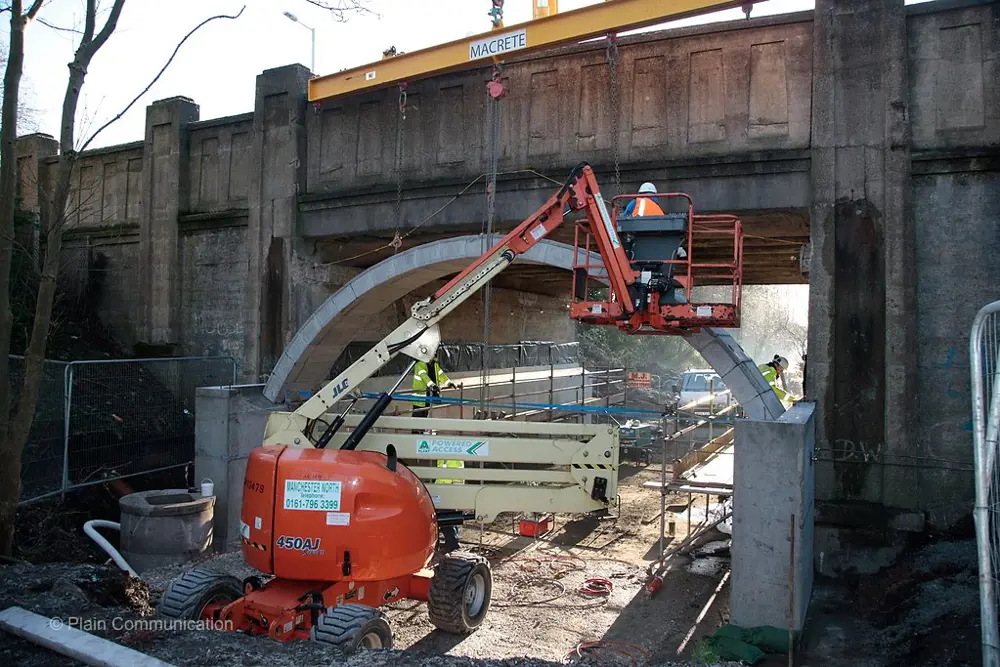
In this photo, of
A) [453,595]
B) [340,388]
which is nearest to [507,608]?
[453,595]

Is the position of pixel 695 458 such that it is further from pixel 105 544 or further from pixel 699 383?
pixel 699 383

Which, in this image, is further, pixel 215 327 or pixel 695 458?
pixel 215 327

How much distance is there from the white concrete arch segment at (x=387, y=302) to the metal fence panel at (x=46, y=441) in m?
3.09

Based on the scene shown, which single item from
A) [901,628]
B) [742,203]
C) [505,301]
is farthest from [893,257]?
[505,301]

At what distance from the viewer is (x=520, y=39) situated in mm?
10008

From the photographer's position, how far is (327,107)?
12680 mm

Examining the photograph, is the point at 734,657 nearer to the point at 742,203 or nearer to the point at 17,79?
the point at 742,203

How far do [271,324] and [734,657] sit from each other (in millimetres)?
9697

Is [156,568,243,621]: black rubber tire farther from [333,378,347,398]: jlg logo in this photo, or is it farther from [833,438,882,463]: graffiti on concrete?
[833,438,882,463]: graffiti on concrete

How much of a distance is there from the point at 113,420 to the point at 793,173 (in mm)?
11176

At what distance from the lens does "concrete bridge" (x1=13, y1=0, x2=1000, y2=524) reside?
8.51 m

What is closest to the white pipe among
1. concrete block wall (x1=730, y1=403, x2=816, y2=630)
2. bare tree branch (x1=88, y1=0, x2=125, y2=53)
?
bare tree branch (x1=88, y1=0, x2=125, y2=53)

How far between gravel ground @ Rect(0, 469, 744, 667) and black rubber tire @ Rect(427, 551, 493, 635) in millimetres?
244

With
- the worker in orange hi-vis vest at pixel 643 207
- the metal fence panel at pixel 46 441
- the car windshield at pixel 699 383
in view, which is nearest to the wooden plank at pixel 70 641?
the metal fence panel at pixel 46 441
